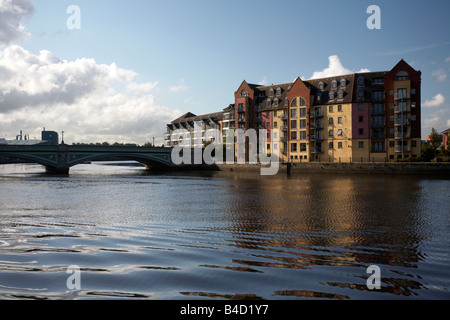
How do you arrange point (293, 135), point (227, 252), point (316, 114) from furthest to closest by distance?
1. point (293, 135)
2. point (316, 114)
3. point (227, 252)

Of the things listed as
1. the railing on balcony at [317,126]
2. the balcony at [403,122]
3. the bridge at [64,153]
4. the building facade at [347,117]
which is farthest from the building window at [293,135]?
the bridge at [64,153]

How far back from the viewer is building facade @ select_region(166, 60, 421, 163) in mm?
73188

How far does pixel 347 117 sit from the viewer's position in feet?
259

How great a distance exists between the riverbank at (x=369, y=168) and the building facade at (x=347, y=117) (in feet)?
25.6

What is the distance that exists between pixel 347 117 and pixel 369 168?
52.7ft

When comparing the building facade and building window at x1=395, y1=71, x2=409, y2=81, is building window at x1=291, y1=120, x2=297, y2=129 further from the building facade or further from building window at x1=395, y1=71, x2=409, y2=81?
building window at x1=395, y1=71, x2=409, y2=81

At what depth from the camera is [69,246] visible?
14.2m

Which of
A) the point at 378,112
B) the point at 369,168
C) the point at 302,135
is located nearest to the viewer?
the point at 369,168

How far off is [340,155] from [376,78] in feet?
58.5

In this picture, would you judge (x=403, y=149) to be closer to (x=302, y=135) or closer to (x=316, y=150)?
(x=316, y=150)

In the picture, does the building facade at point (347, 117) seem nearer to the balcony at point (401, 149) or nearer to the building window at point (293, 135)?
the balcony at point (401, 149)

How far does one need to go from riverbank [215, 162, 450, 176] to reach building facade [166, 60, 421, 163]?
780cm

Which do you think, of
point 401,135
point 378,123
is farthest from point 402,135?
point 378,123

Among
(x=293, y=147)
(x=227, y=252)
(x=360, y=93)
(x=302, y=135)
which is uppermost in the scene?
(x=360, y=93)
